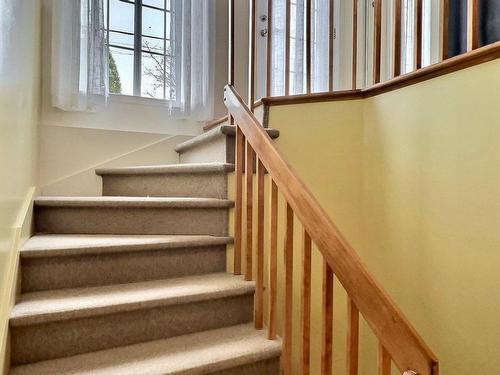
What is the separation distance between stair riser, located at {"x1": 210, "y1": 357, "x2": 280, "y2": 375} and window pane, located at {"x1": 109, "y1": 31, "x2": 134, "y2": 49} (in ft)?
8.30

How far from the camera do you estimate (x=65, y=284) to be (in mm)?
1479

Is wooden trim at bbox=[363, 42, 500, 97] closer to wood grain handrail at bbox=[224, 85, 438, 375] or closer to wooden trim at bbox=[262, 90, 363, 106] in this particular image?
wooden trim at bbox=[262, 90, 363, 106]

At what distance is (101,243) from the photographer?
5.02 feet

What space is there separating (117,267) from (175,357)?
493mm

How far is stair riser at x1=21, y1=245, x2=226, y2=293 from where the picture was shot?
4.74 ft

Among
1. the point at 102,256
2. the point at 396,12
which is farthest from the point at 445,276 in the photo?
the point at 102,256

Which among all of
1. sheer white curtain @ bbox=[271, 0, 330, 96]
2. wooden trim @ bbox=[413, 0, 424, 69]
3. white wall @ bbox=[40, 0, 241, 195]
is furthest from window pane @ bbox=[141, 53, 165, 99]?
wooden trim @ bbox=[413, 0, 424, 69]

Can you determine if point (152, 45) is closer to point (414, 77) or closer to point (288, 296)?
point (414, 77)

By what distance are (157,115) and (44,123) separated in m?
0.79

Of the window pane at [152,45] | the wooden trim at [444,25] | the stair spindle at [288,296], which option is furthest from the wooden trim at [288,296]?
the window pane at [152,45]

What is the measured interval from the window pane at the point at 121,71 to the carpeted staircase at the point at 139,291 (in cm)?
116

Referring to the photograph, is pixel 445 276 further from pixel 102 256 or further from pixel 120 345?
pixel 102 256

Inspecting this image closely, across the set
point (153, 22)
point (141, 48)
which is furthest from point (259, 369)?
point (153, 22)

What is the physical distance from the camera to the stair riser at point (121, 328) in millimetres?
1240
